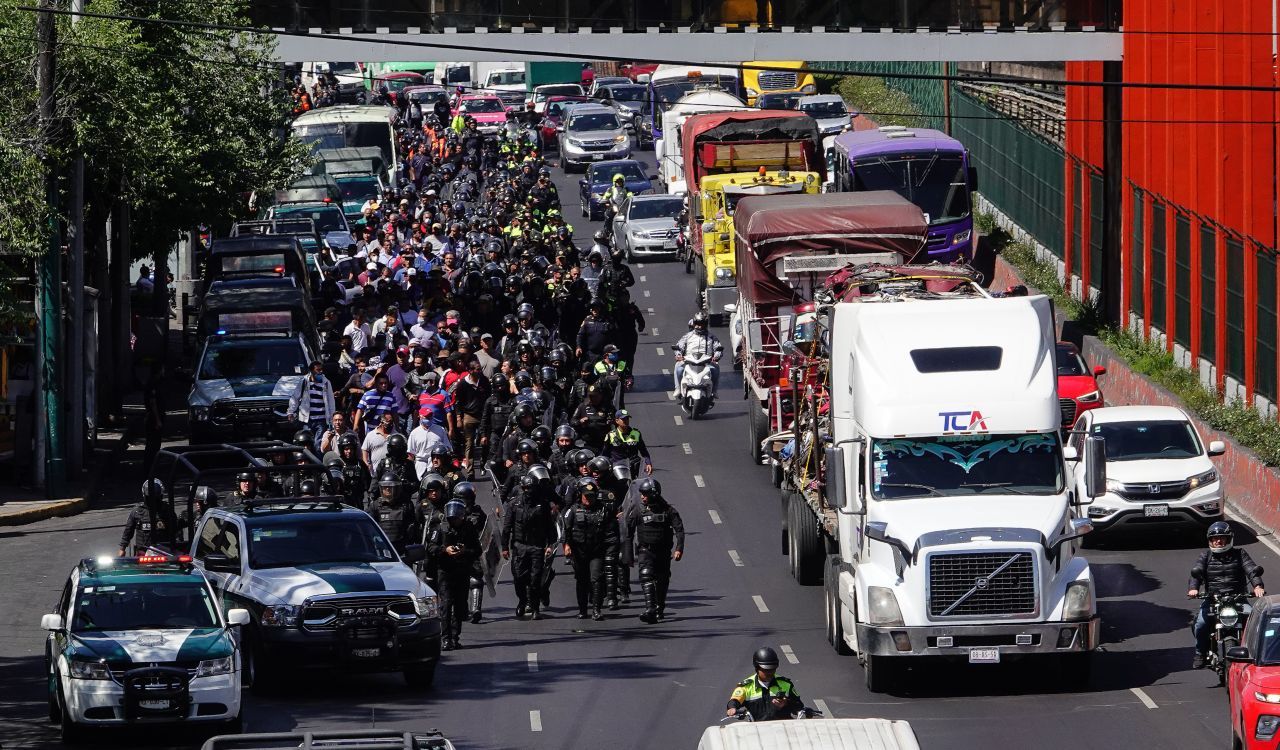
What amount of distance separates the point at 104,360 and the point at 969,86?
3643 cm

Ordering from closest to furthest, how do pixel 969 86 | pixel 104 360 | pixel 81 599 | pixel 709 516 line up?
pixel 81 599, pixel 709 516, pixel 104 360, pixel 969 86

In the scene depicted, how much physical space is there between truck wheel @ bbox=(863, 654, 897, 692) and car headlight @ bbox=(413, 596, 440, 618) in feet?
12.5

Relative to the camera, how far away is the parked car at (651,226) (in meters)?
53.2

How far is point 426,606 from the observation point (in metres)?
20.7

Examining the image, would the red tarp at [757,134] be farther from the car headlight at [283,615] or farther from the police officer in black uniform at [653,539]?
the car headlight at [283,615]

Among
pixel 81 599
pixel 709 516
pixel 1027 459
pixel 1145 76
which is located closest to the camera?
pixel 81 599

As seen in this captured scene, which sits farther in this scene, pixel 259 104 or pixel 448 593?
pixel 259 104

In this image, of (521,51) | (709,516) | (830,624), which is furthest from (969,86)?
(830,624)

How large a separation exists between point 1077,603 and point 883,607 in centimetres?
165

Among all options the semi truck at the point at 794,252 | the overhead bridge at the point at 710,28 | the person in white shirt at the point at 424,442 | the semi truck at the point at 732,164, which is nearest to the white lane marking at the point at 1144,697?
the semi truck at the point at 794,252

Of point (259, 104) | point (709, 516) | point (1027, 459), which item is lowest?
point (709, 516)

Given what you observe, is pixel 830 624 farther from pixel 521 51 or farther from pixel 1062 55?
pixel 1062 55

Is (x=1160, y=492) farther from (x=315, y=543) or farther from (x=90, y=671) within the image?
(x=90, y=671)

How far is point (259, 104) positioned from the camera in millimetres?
44438
